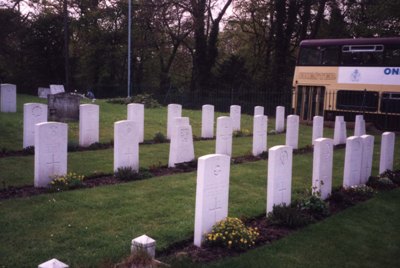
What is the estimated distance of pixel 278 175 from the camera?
7176 mm

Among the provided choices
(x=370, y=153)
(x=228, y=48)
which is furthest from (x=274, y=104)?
(x=228, y=48)

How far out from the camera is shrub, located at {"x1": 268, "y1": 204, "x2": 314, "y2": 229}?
691cm

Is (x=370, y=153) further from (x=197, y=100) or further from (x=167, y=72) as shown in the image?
(x=167, y=72)

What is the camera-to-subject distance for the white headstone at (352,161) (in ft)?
29.5

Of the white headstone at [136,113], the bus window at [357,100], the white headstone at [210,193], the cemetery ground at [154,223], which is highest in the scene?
the bus window at [357,100]

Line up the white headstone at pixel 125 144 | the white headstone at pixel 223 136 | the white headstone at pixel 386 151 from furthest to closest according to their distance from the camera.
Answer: the white headstone at pixel 223 136
the white headstone at pixel 386 151
the white headstone at pixel 125 144

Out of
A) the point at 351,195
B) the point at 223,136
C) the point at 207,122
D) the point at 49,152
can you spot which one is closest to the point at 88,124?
the point at 223,136

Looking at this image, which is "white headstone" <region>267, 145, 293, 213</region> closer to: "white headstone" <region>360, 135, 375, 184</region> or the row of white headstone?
the row of white headstone

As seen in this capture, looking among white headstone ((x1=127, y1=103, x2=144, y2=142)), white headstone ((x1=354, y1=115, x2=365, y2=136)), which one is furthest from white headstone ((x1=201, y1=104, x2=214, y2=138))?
white headstone ((x1=354, y1=115, x2=365, y2=136))

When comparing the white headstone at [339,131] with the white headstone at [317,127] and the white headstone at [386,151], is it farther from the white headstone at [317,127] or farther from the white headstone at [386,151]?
the white headstone at [386,151]

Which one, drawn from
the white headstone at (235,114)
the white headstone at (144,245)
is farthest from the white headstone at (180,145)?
the white headstone at (235,114)

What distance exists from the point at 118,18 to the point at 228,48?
43.9 ft

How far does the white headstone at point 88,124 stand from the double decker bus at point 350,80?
12.4 meters

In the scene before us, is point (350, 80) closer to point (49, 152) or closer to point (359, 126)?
point (359, 126)
